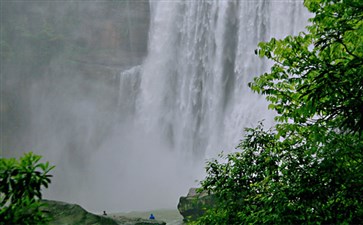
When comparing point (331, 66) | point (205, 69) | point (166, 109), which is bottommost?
point (331, 66)

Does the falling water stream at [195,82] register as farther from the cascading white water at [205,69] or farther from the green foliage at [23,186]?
the green foliage at [23,186]

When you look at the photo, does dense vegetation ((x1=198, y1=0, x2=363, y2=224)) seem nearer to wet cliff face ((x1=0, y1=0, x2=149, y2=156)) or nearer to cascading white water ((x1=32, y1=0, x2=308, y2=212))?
cascading white water ((x1=32, y1=0, x2=308, y2=212))

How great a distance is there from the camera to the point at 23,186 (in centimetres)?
261

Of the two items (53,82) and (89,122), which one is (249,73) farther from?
(53,82)

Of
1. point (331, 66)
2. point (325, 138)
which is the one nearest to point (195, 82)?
point (325, 138)

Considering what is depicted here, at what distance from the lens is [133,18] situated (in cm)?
4328

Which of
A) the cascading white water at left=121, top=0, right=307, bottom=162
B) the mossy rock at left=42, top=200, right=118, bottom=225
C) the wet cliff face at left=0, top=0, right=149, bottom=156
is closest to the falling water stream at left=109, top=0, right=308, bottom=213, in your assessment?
the cascading white water at left=121, top=0, right=307, bottom=162

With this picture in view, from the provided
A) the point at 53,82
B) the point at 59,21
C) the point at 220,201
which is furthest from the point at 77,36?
the point at 220,201

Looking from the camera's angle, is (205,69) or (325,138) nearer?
(325,138)

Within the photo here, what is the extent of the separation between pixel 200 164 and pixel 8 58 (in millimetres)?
24596

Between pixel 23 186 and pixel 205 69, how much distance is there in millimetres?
32996

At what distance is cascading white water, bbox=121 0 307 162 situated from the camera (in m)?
30.0

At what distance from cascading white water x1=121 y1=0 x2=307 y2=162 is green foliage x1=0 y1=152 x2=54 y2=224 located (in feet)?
81.0

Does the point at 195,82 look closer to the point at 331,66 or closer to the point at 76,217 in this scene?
the point at 76,217
